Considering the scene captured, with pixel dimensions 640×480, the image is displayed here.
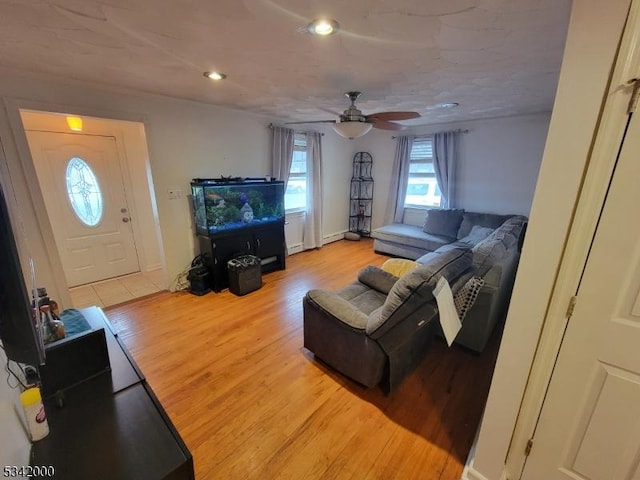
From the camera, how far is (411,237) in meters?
4.39

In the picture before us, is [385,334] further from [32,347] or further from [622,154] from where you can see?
[32,347]

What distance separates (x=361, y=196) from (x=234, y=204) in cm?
311

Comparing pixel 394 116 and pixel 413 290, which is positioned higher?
pixel 394 116

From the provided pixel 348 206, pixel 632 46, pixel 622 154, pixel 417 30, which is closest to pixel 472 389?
pixel 622 154

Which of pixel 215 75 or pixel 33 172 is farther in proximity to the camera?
pixel 33 172

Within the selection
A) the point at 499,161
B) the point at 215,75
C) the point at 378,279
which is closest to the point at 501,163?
the point at 499,161

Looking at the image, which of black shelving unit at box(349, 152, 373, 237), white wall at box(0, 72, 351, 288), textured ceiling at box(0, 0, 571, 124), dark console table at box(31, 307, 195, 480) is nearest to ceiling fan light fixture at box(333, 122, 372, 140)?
textured ceiling at box(0, 0, 571, 124)

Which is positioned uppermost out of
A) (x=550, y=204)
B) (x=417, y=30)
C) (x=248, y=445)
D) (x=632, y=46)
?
(x=417, y=30)

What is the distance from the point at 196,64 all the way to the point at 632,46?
7.38 ft

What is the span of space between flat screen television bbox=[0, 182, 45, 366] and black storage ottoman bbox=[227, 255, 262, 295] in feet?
8.00

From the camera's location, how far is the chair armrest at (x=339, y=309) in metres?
1.78

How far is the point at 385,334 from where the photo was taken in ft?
5.45

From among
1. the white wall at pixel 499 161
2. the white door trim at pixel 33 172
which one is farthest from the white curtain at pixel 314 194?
the white door trim at pixel 33 172

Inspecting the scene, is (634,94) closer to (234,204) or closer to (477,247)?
(477,247)
